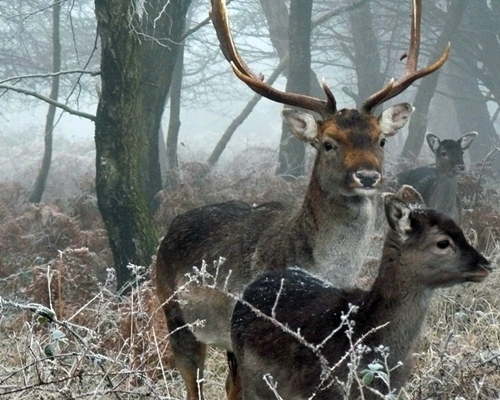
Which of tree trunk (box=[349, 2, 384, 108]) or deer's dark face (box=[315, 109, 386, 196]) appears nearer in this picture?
deer's dark face (box=[315, 109, 386, 196])

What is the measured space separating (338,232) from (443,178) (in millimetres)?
5834

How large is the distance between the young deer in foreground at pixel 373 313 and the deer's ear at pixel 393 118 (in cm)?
147

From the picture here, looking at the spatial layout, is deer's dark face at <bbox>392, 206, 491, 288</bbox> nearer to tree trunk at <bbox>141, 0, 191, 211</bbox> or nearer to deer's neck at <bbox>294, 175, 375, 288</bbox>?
deer's neck at <bbox>294, 175, 375, 288</bbox>

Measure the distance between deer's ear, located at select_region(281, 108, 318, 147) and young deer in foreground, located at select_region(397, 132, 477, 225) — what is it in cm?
466

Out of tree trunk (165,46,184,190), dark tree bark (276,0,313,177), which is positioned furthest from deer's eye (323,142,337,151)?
dark tree bark (276,0,313,177)

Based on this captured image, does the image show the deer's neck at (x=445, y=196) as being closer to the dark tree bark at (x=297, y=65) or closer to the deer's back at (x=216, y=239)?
the dark tree bark at (x=297, y=65)

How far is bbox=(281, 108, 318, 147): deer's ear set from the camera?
6.35 metres

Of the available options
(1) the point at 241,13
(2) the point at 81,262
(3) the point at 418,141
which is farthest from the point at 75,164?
(2) the point at 81,262

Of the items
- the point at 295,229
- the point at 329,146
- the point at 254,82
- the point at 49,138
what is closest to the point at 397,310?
the point at 295,229

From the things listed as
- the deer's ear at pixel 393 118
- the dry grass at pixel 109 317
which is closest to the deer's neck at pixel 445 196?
the dry grass at pixel 109 317

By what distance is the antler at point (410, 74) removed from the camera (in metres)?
6.16

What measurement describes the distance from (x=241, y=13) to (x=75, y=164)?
6.46 m

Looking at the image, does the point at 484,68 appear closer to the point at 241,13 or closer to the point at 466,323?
the point at 241,13

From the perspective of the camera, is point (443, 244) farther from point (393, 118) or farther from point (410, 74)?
point (410, 74)
